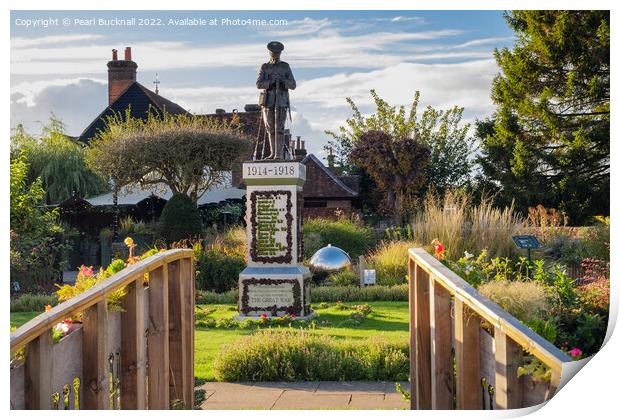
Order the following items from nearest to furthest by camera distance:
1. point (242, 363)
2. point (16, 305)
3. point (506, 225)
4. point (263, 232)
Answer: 1. point (242, 363)
2. point (263, 232)
3. point (16, 305)
4. point (506, 225)

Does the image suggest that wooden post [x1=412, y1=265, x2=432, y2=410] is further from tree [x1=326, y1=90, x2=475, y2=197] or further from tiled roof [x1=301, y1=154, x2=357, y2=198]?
tiled roof [x1=301, y1=154, x2=357, y2=198]

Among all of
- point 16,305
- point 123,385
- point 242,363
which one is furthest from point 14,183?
point 123,385

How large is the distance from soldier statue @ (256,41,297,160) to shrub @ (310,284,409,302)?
2.57 metres

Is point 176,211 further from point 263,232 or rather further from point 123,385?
point 123,385

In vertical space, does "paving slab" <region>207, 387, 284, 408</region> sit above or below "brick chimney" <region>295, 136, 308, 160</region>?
below

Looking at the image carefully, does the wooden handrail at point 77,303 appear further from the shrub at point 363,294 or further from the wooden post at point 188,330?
the shrub at point 363,294

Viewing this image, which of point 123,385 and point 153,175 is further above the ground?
point 153,175

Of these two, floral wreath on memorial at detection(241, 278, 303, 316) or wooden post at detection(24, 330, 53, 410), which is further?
floral wreath on memorial at detection(241, 278, 303, 316)

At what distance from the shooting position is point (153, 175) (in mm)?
21844

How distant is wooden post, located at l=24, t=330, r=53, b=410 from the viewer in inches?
132

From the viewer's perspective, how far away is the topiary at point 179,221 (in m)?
16.1

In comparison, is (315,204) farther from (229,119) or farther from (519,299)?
(519,299)

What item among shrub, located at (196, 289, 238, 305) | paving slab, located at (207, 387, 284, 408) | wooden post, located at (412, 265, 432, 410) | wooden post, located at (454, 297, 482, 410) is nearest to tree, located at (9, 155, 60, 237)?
shrub, located at (196, 289, 238, 305)

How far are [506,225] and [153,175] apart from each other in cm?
1115
